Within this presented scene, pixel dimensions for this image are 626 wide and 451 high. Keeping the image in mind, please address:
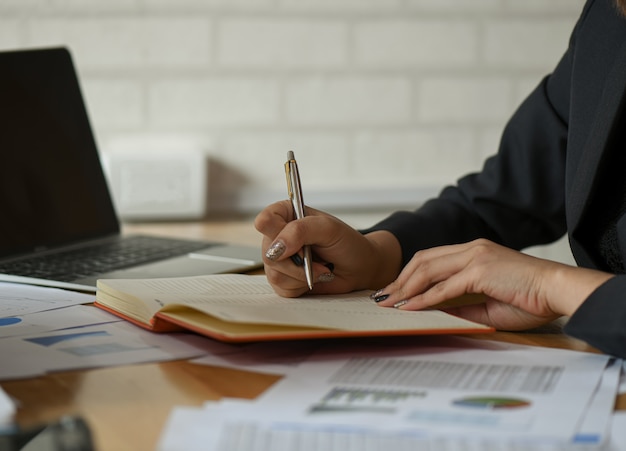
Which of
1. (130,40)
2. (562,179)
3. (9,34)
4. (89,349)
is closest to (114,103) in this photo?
(130,40)

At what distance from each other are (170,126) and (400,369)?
1.42 metres

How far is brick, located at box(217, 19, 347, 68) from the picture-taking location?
80.7 inches

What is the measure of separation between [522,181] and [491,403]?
0.77 m

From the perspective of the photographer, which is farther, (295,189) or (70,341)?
(295,189)

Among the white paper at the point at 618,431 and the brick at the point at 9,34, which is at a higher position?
the brick at the point at 9,34

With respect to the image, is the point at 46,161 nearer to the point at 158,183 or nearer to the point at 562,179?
the point at 158,183

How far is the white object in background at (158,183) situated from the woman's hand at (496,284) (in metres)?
1.09

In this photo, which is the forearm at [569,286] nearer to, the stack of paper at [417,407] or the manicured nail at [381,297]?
the stack of paper at [417,407]

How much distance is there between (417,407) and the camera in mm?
632

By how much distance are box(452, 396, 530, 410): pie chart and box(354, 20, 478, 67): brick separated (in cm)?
154

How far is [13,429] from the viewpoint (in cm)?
58

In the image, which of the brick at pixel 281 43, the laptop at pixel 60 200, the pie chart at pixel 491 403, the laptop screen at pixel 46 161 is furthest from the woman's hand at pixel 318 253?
the brick at pixel 281 43

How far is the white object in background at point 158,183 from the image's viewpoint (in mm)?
1968

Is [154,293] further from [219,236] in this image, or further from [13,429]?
[219,236]
